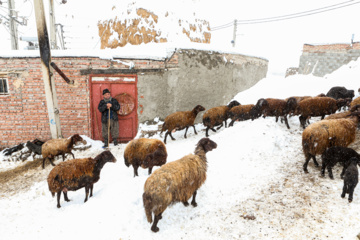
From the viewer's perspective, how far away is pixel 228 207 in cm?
365

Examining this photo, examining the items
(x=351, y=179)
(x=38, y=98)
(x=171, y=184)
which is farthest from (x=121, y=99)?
(x=351, y=179)

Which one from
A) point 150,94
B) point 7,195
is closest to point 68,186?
point 7,195

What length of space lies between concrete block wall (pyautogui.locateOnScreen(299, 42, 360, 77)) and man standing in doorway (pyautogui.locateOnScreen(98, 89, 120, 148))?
755 inches

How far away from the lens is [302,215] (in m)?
3.25

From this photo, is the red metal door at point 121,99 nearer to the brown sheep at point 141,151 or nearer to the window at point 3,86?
the window at point 3,86

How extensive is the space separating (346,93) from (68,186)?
9.97 metres

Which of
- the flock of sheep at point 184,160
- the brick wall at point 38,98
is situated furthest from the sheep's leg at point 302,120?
the brick wall at point 38,98

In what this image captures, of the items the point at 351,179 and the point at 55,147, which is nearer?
the point at 351,179

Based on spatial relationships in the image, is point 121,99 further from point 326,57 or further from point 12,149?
point 326,57

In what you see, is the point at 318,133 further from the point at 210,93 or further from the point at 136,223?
the point at 210,93

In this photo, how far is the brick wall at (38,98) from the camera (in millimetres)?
7477

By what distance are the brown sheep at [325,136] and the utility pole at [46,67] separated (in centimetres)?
773

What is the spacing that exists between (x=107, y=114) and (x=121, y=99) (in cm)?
86

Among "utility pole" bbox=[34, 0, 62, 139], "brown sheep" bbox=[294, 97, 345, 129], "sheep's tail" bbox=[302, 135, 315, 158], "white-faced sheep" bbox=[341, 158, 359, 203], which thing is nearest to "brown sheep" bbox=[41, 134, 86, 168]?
"utility pole" bbox=[34, 0, 62, 139]
